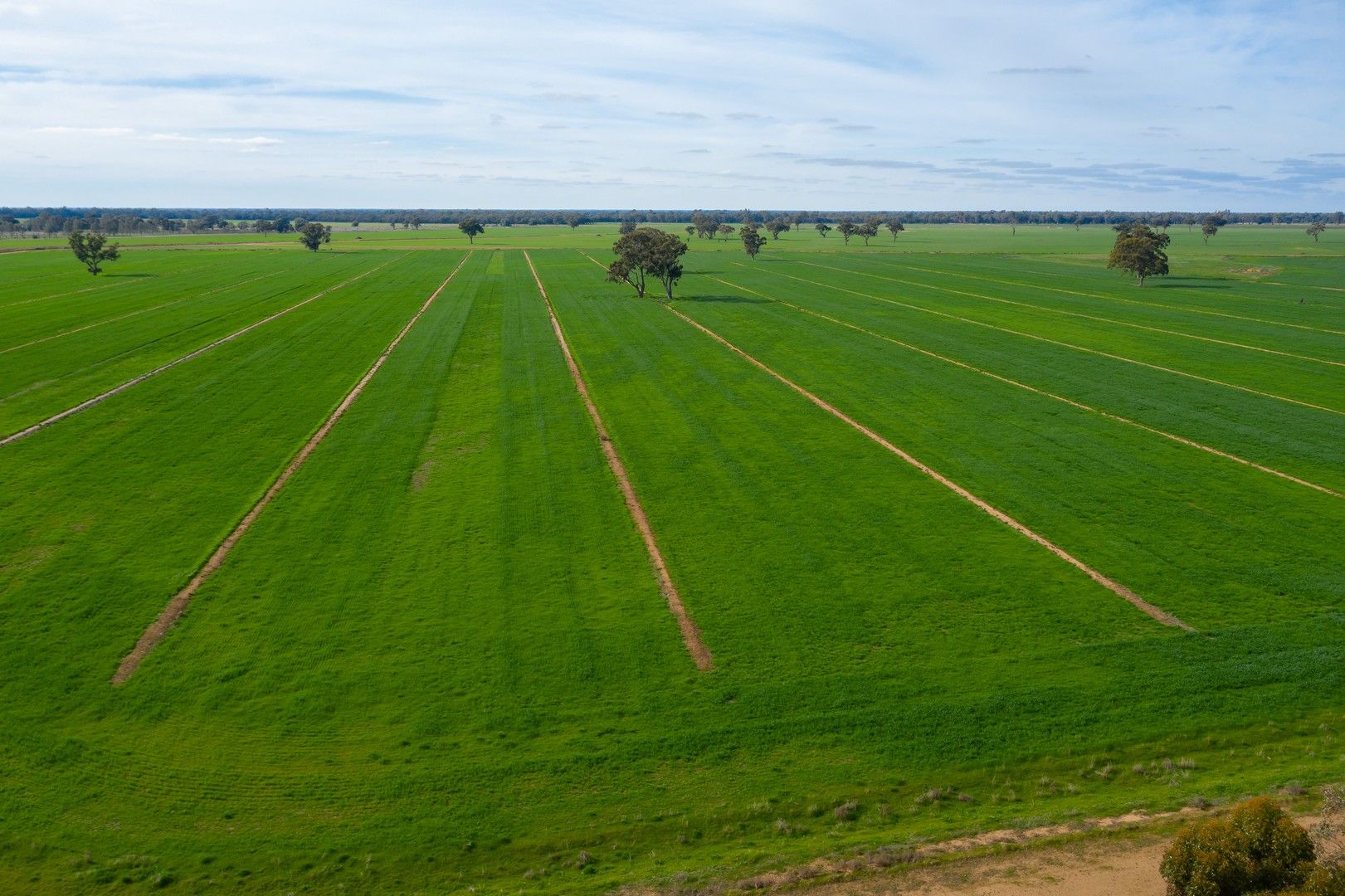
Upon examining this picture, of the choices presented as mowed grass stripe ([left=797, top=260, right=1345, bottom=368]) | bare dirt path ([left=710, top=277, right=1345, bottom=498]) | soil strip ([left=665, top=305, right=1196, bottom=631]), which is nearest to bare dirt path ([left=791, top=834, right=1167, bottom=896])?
soil strip ([left=665, top=305, right=1196, bottom=631])

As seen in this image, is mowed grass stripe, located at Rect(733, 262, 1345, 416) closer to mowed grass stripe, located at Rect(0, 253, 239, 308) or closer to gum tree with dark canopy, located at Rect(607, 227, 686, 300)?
gum tree with dark canopy, located at Rect(607, 227, 686, 300)

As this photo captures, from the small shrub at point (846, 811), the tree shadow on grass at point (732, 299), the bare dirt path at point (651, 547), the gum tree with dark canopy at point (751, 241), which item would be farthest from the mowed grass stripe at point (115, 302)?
the small shrub at point (846, 811)

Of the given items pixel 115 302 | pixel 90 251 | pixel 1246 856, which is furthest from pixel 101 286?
pixel 1246 856

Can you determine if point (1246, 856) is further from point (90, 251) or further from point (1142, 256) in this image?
point (90, 251)

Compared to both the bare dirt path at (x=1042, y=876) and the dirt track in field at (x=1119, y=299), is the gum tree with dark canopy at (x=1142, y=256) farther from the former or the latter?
the bare dirt path at (x=1042, y=876)

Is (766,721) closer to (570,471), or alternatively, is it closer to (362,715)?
(362,715)
